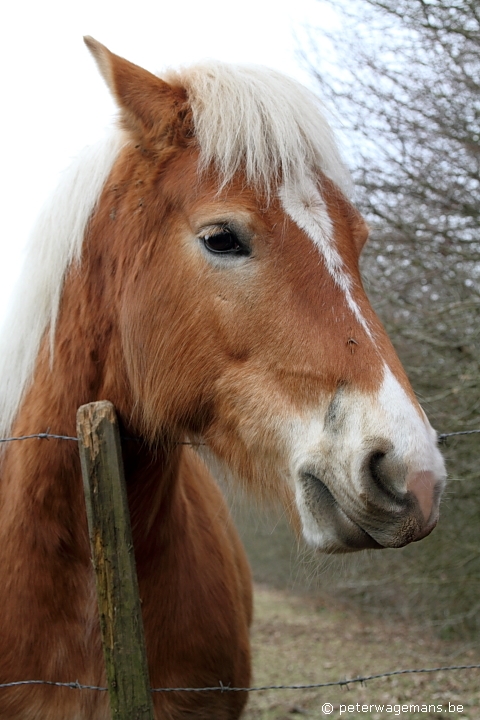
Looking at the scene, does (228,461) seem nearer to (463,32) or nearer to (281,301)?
(281,301)

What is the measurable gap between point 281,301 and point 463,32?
4.93 metres

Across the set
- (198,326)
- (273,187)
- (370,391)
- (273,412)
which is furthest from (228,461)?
(273,187)

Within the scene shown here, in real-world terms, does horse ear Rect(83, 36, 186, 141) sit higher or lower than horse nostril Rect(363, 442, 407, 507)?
higher

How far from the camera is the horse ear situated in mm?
2205

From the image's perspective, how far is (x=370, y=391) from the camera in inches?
69.1

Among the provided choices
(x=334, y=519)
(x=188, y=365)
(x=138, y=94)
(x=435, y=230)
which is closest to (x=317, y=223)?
(x=188, y=365)

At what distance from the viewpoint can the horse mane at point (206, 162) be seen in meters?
2.16

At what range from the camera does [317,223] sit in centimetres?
210

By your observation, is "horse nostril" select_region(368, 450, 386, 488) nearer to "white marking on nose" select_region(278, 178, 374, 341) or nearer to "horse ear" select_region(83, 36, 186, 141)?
"white marking on nose" select_region(278, 178, 374, 341)

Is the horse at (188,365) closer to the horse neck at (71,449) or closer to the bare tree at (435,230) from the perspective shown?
the horse neck at (71,449)

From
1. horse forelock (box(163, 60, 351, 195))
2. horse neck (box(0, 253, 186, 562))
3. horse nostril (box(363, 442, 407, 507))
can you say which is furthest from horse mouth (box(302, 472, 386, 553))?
horse forelock (box(163, 60, 351, 195))

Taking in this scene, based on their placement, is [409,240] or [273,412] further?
[409,240]

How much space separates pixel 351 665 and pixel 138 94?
285 inches

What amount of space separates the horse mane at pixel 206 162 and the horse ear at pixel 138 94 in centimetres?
10
